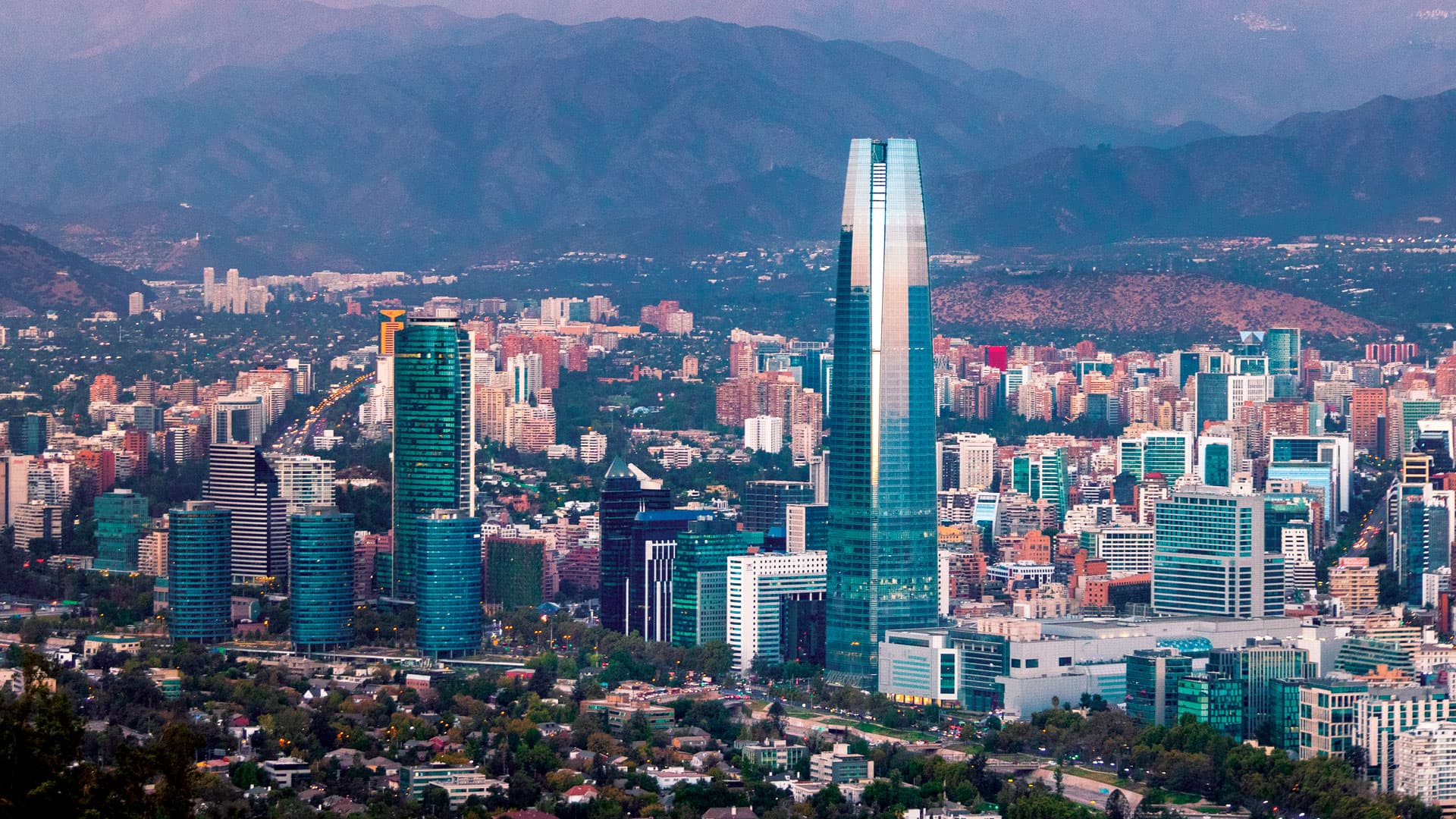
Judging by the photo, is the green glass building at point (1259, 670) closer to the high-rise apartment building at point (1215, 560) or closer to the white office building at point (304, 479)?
the high-rise apartment building at point (1215, 560)

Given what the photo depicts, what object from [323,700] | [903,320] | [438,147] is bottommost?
[323,700]

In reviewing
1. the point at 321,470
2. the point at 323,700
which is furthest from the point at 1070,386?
the point at 323,700

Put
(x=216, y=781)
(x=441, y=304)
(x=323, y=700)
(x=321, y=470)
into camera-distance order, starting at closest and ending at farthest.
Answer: (x=216, y=781) → (x=323, y=700) → (x=321, y=470) → (x=441, y=304)

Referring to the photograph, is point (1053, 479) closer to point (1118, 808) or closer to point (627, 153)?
point (1118, 808)

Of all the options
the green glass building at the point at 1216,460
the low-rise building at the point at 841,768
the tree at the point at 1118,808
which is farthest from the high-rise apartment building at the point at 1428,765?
the green glass building at the point at 1216,460

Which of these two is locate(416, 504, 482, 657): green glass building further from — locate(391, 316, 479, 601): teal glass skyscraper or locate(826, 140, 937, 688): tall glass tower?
locate(826, 140, 937, 688): tall glass tower

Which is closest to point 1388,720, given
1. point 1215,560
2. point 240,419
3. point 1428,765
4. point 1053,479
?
point 1428,765

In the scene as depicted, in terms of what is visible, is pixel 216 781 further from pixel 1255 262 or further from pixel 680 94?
pixel 680 94
